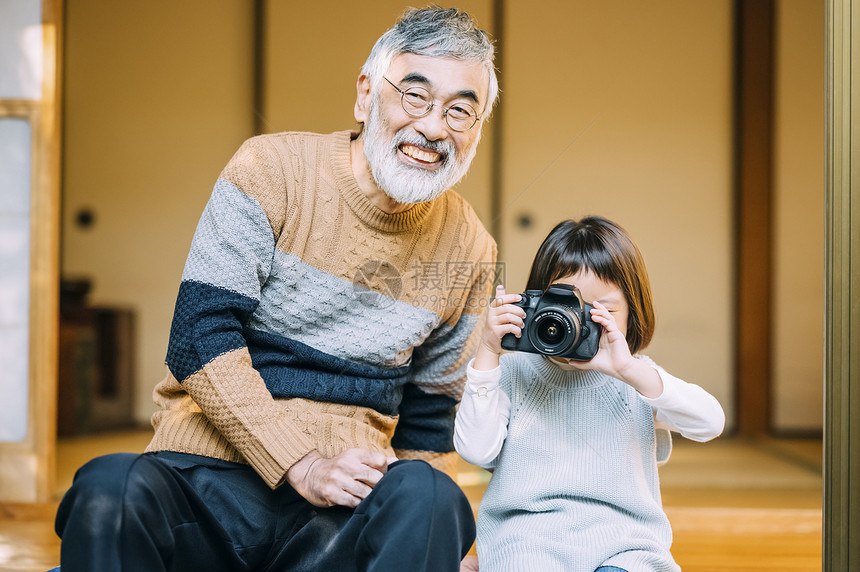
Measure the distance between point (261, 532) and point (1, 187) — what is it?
71.9 inches

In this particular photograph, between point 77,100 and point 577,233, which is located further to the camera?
point 77,100

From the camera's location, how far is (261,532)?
119 centimetres

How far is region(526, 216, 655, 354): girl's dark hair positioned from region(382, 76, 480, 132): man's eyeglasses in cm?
25

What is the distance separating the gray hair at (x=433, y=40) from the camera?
129 centimetres

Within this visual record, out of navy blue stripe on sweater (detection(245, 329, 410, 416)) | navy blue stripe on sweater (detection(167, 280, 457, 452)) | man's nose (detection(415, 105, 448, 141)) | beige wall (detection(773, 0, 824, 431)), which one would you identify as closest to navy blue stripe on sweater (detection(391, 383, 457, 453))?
navy blue stripe on sweater (detection(167, 280, 457, 452))

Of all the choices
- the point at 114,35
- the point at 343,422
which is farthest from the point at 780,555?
the point at 114,35

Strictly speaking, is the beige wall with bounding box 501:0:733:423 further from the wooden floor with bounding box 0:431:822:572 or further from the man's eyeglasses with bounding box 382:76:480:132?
the man's eyeglasses with bounding box 382:76:480:132

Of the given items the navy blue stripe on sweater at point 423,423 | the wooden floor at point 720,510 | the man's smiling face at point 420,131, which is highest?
the man's smiling face at point 420,131

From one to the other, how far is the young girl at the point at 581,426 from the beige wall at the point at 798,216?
9.33 ft

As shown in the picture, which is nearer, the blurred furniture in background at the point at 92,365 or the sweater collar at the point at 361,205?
the sweater collar at the point at 361,205

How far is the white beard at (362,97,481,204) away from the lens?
1317 millimetres

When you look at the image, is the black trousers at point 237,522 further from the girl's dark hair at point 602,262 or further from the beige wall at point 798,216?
the beige wall at point 798,216

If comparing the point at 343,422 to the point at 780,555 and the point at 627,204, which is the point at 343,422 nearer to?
the point at 780,555


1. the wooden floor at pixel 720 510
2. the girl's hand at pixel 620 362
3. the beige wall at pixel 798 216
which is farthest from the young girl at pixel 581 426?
the beige wall at pixel 798 216
